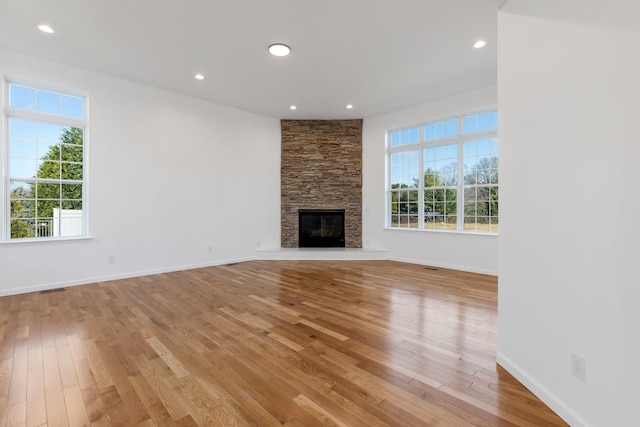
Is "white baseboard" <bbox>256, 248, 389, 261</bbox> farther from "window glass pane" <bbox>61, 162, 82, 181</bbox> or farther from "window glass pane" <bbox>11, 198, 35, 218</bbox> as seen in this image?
"window glass pane" <bbox>11, 198, 35, 218</bbox>

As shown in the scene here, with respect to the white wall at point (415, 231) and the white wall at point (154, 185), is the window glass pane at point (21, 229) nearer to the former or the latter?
the white wall at point (154, 185)

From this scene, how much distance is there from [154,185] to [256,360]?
12.9 ft

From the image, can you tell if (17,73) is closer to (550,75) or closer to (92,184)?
(92,184)

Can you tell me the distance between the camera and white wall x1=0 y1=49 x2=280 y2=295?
394 centimetres

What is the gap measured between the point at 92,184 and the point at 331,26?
4030 mm

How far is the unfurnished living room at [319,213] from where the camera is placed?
4.75ft

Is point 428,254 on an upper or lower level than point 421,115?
lower

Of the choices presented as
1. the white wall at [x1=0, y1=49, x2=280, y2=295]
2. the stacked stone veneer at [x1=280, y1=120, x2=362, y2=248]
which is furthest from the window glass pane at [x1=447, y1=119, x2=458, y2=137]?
the white wall at [x1=0, y1=49, x2=280, y2=295]

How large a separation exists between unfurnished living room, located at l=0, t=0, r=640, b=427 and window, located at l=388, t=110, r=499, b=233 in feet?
0.15

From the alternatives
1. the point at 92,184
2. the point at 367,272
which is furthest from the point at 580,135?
the point at 92,184

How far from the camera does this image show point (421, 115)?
18.7ft

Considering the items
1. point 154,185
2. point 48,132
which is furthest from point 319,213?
point 48,132

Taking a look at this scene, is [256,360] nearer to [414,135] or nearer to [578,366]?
[578,366]

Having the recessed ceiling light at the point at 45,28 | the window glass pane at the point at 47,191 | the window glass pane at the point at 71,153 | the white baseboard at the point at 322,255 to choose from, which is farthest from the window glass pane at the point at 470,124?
the window glass pane at the point at 47,191
